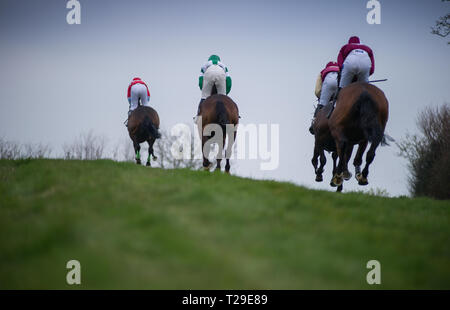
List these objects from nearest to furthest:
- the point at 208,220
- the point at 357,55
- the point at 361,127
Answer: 1. the point at 208,220
2. the point at 361,127
3. the point at 357,55

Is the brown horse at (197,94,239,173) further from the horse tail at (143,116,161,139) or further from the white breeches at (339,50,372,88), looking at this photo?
the horse tail at (143,116,161,139)

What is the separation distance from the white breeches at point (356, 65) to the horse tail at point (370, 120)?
5.37 ft

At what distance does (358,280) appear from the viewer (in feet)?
14.5

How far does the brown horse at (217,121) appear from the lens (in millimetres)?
12750

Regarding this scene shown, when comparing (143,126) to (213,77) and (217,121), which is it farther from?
(217,121)

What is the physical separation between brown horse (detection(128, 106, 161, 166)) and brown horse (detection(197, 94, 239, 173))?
4437mm

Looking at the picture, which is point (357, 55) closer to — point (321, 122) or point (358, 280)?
point (321, 122)

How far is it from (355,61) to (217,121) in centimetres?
380

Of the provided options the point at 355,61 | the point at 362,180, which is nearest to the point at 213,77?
the point at 355,61

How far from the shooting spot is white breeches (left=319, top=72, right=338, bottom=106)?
14.1 metres

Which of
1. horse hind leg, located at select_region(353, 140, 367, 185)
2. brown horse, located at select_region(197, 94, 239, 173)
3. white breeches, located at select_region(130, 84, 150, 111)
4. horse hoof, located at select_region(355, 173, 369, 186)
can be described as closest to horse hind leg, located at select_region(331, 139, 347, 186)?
horse hind leg, located at select_region(353, 140, 367, 185)

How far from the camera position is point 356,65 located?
11320 mm

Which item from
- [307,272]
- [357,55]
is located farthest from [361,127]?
[307,272]
